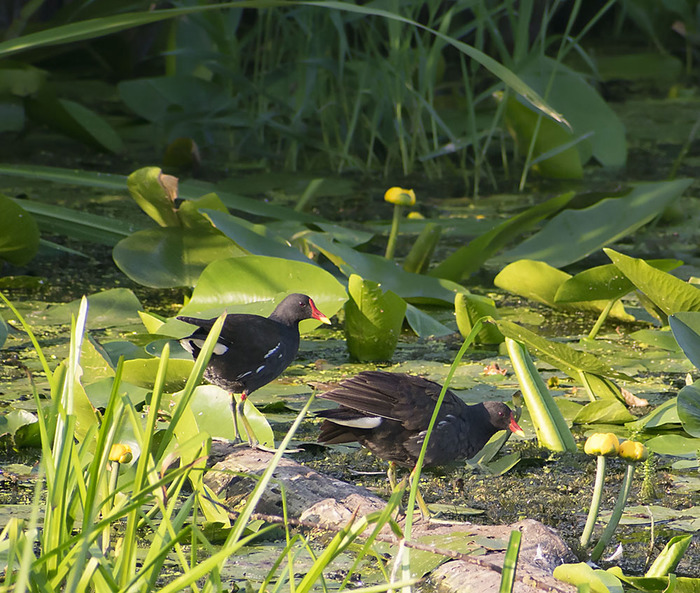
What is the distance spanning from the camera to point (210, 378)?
1951 millimetres

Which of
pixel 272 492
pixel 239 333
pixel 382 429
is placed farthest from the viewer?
pixel 239 333

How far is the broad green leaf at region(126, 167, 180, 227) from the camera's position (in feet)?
8.39

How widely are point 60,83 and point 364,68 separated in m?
2.73

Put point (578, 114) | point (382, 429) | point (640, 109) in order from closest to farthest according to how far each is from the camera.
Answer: point (382, 429) → point (578, 114) → point (640, 109)

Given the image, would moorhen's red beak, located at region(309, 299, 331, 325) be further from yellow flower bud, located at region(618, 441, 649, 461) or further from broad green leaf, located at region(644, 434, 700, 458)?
yellow flower bud, located at region(618, 441, 649, 461)

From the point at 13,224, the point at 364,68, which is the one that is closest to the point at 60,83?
the point at 364,68

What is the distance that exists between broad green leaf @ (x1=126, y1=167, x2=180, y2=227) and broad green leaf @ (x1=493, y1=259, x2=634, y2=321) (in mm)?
828

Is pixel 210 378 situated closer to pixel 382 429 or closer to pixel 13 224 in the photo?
pixel 382 429

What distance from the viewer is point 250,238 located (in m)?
2.56

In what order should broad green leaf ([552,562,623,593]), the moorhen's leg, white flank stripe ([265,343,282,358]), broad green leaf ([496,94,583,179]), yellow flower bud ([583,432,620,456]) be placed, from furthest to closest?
broad green leaf ([496,94,583,179]) < white flank stripe ([265,343,282,358]) < the moorhen's leg < yellow flower bud ([583,432,620,456]) < broad green leaf ([552,562,623,593])

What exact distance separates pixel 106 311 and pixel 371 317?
65 centimetres

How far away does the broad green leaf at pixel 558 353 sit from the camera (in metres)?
1.87

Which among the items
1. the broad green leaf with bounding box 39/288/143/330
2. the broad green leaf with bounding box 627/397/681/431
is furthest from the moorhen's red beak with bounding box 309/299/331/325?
the broad green leaf with bounding box 627/397/681/431

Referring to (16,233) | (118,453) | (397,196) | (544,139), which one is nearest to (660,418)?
(397,196)
